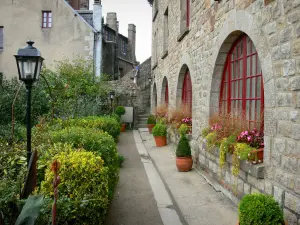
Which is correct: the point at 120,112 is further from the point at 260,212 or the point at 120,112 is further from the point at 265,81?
the point at 260,212

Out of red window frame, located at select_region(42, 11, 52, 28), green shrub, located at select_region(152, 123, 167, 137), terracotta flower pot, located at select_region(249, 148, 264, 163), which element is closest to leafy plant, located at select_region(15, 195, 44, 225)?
terracotta flower pot, located at select_region(249, 148, 264, 163)

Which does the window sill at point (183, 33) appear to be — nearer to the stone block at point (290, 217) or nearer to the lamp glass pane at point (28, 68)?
the lamp glass pane at point (28, 68)

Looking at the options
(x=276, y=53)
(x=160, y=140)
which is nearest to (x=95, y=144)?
(x=276, y=53)

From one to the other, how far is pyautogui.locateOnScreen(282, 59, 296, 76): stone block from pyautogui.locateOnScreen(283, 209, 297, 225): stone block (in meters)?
1.44

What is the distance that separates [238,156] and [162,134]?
565 cm

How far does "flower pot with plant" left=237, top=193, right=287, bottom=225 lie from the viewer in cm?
268

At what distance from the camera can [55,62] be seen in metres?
14.8

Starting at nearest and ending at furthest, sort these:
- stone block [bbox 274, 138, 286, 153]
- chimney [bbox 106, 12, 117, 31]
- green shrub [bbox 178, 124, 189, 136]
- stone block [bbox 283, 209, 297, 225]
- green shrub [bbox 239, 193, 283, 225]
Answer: green shrub [bbox 239, 193, 283, 225]
stone block [bbox 283, 209, 297, 225]
stone block [bbox 274, 138, 286, 153]
green shrub [bbox 178, 124, 189, 136]
chimney [bbox 106, 12, 117, 31]

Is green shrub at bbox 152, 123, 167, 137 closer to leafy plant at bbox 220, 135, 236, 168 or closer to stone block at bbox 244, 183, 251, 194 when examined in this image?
leafy plant at bbox 220, 135, 236, 168

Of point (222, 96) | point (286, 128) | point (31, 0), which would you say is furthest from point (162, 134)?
point (31, 0)

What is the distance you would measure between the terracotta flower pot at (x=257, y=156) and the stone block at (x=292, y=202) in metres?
0.63

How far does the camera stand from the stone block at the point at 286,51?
294 cm

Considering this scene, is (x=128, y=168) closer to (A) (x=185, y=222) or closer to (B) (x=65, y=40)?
(A) (x=185, y=222)

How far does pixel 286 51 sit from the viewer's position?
298cm
